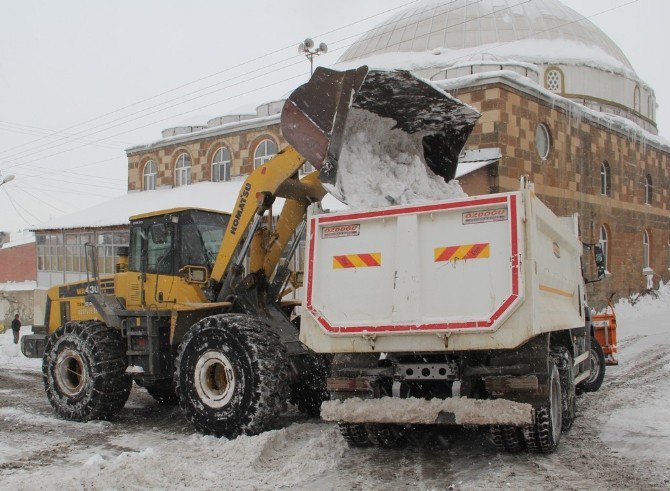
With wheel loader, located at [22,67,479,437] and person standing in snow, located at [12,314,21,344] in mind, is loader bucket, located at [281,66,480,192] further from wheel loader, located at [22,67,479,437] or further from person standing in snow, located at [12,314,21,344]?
person standing in snow, located at [12,314,21,344]

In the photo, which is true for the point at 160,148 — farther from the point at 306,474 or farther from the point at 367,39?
the point at 306,474

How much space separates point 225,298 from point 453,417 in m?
3.53

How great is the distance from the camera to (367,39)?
1351 inches

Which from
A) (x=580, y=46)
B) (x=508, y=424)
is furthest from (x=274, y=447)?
(x=580, y=46)

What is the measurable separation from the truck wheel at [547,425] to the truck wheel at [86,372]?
5.09 metres

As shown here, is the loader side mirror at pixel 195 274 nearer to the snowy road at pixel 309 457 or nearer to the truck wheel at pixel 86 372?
the truck wheel at pixel 86 372

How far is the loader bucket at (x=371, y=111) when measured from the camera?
23.4ft

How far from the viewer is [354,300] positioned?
6.48 metres

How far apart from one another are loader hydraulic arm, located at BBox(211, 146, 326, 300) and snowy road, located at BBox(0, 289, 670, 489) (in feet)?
6.42

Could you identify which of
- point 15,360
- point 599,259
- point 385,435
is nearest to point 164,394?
point 385,435

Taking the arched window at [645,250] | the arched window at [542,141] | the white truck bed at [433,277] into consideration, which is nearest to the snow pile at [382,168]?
the white truck bed at [433,277]

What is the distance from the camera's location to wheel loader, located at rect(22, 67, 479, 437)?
7.22 meters

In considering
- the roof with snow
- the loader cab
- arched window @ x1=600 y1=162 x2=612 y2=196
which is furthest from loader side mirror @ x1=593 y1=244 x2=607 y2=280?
the roof with snow

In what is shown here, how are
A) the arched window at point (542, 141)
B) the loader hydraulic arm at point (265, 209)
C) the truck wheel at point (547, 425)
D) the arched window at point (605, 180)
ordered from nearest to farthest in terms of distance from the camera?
the truck wheel at point (547, 425) → the loader hydraulic arm at point (265, 209) → the arched window at point (542, 141) → the arched window at point (605, 180)
